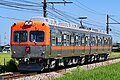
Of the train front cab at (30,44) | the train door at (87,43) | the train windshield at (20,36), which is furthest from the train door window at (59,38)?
the train door at (87,43)

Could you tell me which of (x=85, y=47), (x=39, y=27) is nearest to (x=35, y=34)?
(x=39, y=27)

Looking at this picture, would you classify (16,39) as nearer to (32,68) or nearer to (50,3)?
(32,68)

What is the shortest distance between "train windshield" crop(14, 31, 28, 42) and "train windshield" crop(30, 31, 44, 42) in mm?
388

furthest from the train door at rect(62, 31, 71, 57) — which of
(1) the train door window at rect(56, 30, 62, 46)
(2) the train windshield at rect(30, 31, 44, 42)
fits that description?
(2) the train windshield at rect(30, 31, 44, 42)

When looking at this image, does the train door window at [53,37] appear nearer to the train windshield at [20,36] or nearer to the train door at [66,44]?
the train windshield at [20,36]

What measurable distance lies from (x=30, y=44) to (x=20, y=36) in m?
0.95

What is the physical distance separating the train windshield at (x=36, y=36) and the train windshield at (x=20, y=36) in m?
0.39

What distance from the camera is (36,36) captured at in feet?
78.6

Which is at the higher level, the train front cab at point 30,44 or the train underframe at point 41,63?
the train front cab at point 30,44

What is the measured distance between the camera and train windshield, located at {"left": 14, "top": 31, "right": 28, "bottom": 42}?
78.9 feet

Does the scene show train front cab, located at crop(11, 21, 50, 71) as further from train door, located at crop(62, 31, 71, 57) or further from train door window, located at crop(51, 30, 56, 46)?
train door, located at crop(62, 31, 71, 57)

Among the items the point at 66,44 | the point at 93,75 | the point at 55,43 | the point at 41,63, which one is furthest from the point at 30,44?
the point at 93,75

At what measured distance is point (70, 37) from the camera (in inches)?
1117

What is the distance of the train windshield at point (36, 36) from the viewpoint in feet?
78.0
